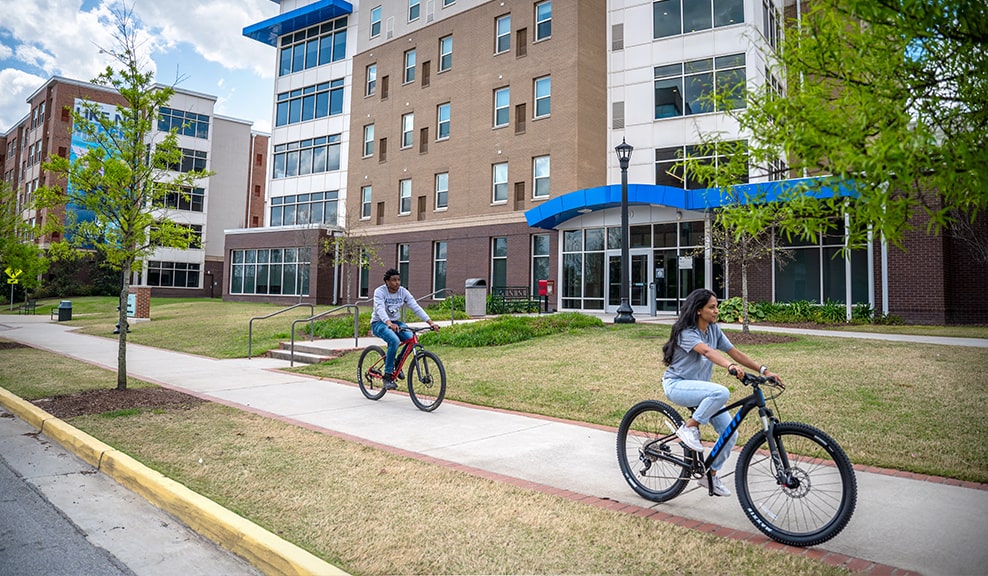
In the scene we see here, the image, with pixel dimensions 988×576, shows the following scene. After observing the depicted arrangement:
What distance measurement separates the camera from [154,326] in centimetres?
2553

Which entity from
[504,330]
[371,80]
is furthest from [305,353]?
[371,80]

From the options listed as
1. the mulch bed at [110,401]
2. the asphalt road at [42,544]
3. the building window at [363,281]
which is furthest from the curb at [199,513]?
the building window at [363,281]

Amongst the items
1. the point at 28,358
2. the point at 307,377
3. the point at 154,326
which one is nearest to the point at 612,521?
the point at 307,377

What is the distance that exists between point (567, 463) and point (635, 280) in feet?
67.1

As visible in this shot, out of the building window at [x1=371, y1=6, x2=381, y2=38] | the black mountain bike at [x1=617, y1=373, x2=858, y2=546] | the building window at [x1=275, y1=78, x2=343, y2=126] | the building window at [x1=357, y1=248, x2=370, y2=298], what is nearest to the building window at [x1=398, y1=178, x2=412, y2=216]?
the building window at [x1=357, y1=248, x2=370, y2=298]

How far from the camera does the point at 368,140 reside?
127ft

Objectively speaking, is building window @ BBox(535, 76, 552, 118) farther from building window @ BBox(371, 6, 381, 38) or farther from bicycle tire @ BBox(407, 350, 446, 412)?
bicycle tire @ BBox(407, 350, 446, 412)

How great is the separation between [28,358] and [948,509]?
17988mm

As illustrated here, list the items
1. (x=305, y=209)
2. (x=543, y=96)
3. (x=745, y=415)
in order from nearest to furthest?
(x=745, y=415), (x=543, y=96), (x=305, y=209)

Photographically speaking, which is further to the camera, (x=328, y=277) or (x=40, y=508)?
(x=328, y=277)

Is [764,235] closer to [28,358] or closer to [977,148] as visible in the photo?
[977,148]

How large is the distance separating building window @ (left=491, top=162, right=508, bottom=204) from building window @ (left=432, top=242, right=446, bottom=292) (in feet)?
14.4

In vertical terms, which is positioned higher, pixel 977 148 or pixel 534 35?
pixel 534 35

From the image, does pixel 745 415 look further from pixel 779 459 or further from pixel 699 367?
pixel 699 367
